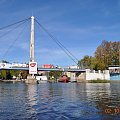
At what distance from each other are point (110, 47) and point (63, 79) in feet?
129

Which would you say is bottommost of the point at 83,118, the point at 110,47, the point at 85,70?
the point at 83,118

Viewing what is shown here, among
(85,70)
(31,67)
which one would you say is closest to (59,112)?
(31,67)

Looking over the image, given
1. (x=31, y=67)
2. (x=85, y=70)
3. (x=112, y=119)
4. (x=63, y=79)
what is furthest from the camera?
(x=63, y=79)

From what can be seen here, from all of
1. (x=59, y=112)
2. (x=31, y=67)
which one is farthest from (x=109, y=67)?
(x=59, y=112)

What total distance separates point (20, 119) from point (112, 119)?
245 inches

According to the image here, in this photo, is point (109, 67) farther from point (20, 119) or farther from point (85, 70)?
point (20, 119)

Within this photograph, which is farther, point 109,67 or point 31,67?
point 109,67

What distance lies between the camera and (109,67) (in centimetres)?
15325

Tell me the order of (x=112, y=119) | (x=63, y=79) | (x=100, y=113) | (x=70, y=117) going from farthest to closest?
(x=63, y=79) < (x=100, y=113) < (x=70, y=117) < (x=112, y=119)

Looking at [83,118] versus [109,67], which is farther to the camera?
[109,67]

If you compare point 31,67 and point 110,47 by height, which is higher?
point 110,47

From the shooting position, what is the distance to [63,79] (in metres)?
178

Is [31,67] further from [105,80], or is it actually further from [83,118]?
[83,118]

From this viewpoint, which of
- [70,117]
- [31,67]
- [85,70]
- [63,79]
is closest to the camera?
[70,117]
